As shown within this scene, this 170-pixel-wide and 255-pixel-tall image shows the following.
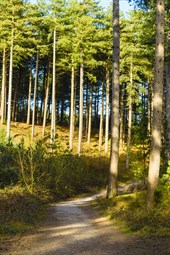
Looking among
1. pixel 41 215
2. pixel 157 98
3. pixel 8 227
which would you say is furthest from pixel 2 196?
pixel 157 98

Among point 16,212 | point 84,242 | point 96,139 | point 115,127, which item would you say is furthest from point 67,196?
point 96,139

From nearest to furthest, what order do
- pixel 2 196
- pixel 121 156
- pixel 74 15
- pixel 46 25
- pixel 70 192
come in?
1. pixel 2 196
2. pixel 70 192
3. pixel 74 15
4. pixel 46 25
5. pixel 121 156

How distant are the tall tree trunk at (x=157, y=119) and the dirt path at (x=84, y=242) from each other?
1820mm

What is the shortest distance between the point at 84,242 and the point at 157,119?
4.65 meters

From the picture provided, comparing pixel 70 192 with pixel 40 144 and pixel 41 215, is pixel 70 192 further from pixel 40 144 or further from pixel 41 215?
pixel 41 215

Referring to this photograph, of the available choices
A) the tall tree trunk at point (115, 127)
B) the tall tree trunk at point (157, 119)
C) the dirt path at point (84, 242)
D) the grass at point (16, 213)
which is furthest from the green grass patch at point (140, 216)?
the grass at point (16, 213)

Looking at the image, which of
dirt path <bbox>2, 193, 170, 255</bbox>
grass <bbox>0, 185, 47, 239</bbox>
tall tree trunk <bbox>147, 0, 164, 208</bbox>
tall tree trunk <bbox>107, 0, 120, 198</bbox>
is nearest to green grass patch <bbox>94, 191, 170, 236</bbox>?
dirt path <bbox>2, 193, 170, 255</bbox>

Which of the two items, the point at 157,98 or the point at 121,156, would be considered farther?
the point at 121,156

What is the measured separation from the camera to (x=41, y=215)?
36.7ft

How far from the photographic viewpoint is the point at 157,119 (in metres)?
10.0

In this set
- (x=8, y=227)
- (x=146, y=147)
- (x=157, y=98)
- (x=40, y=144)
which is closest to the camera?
(x=8, y=227)

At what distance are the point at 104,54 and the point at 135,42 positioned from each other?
3563 mm

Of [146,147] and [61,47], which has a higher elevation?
[61,47]

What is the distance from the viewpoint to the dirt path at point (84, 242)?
633 centimetres
